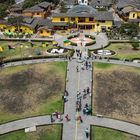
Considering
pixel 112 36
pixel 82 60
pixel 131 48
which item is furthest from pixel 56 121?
pixel 112 36

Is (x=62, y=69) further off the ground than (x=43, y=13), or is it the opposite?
(x=43, y=13)

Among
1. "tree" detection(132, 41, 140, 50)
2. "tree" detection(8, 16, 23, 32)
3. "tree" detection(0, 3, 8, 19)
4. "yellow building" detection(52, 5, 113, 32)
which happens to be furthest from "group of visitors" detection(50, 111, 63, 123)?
"tree" detection(0, 3, 8, 19)

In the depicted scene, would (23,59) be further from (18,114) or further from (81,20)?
(81,20)

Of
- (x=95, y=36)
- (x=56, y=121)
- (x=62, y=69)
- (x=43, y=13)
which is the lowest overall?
(x=56, y=121)

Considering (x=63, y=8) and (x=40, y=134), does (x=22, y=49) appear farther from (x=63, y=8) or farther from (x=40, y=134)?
(x=63, y=8)

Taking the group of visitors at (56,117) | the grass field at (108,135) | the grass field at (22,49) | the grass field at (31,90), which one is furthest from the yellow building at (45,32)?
the grass field at (108,135)

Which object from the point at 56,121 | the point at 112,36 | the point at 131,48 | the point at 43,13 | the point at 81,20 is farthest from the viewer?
the point at 43,13
